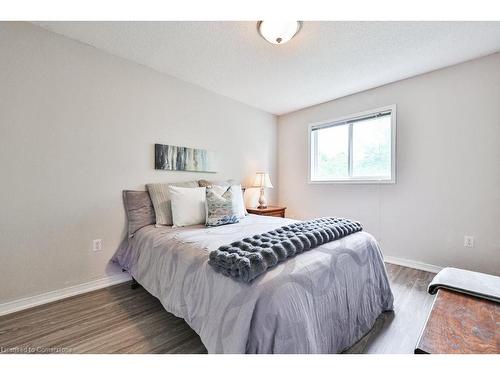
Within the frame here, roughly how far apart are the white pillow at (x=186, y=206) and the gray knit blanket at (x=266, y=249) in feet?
3.14

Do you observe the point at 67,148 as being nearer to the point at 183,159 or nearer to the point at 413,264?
the point at 183,159

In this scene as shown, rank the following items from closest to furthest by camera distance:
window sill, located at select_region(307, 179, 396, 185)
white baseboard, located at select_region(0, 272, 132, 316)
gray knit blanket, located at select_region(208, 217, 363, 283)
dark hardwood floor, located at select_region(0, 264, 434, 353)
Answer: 1. gray knit blanket, located at select_region(208, 217, 363, 283)
2. dark hardwood floor, located at select_region(0, 264, 434, 353)
3. white baseboard, located at select_region(0, 272, 132, 316)
4. window sill, located at select_region(307, 179, 396, 185)

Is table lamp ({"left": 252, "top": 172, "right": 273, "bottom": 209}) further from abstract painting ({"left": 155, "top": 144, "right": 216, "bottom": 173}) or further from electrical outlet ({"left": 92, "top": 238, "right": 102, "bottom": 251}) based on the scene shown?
electrical outlet ({"left": 92, "top": 238, "right": 102, "bottom": 251})

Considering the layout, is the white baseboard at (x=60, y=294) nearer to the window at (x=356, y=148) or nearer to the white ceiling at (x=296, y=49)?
the white ceiling at (x=296, y=49)

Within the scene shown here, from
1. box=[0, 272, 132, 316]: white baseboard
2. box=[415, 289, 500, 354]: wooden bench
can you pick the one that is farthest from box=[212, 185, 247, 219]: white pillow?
box=[415, 289, 500, 354]: wooden bench

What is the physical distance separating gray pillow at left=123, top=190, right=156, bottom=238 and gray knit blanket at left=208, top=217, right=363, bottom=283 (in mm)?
1243

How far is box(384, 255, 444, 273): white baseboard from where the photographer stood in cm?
246

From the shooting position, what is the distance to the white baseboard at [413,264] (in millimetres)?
2459

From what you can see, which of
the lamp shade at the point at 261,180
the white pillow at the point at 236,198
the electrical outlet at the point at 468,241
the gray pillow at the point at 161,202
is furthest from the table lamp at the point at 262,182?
the electrical outlet at the point at 468,241

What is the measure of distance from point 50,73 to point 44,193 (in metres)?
1.01

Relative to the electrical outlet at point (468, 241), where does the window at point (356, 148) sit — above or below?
above

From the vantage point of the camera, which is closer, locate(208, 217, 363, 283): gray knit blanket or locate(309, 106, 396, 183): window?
locate(208, 217, 363, 283): gray knit blanket
